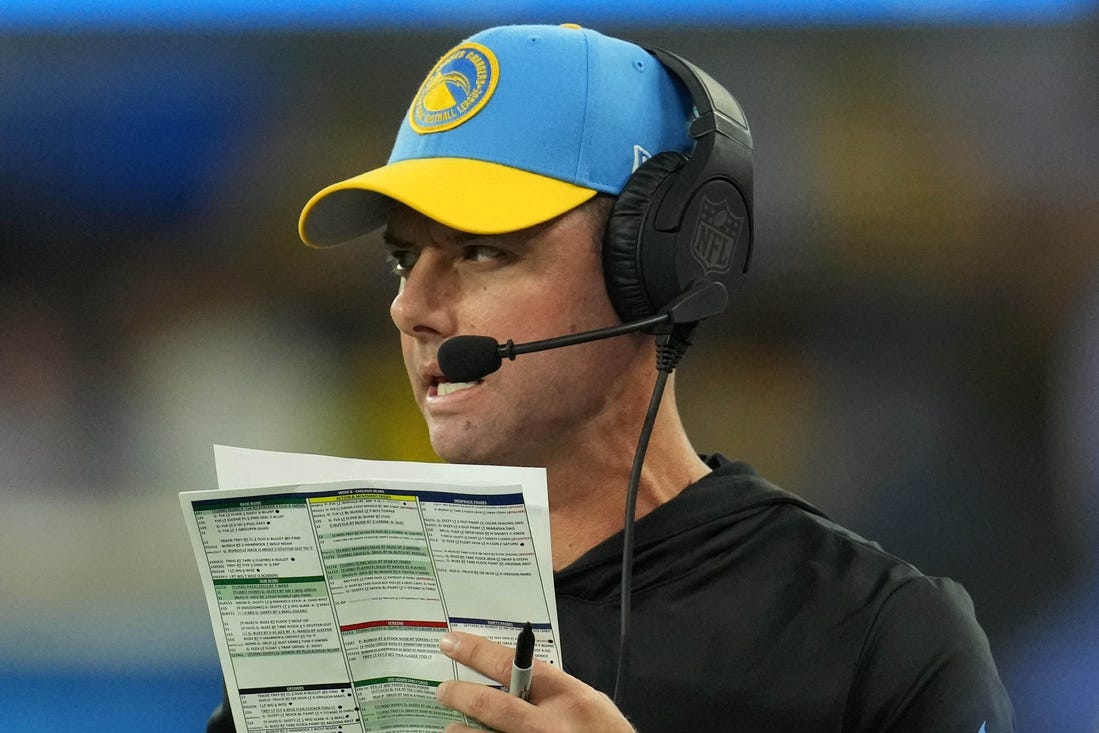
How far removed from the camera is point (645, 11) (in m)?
2.08

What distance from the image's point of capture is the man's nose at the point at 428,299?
3.44ft

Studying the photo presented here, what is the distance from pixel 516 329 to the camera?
3.40 feet

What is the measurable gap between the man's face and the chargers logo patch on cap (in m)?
0.10

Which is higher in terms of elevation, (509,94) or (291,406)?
(509,94)

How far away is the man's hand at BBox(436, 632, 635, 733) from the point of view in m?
→ 0.79

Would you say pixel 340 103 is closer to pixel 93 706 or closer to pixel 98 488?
pixel 98 488

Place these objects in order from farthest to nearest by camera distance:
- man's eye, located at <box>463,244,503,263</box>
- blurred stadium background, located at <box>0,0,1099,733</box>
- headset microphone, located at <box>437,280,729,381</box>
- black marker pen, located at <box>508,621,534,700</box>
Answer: blurred stadium background, located at <box>0,0,1099,733</box> < man's eye, located at <box>463,244,503,263</box> < headset microphone, located at <box>437,280,729,381</box> < black marker pen, located at <box>508,621,534,700</box>

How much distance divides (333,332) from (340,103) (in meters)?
0.44

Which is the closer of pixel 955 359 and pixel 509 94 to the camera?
pixel 509 94

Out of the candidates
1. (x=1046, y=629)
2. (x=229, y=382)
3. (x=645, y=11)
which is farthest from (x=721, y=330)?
(x=229, y=382)

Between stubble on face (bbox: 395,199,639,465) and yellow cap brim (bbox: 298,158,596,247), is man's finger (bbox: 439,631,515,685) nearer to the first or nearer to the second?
stubble on face (bbox: 395,199,639,465)

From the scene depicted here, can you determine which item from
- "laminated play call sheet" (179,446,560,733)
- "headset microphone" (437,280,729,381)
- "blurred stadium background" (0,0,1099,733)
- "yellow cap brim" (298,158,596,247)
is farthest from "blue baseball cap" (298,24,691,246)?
"blurred stadium background" (0,0,1099,733)

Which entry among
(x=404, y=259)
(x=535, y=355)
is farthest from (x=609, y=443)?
(x=404, y=259)

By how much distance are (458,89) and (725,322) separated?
1063mm
